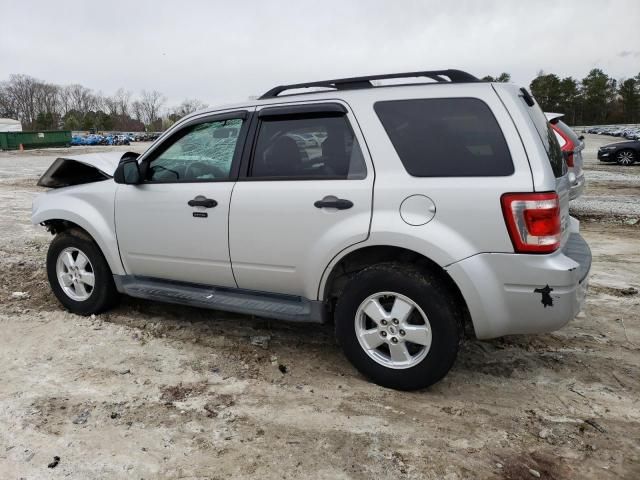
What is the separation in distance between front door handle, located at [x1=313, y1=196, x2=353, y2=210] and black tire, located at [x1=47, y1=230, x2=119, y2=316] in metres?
2.25

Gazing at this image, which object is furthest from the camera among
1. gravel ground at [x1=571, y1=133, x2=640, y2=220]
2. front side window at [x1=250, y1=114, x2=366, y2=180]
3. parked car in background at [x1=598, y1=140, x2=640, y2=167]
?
parked car in background at [x1=598, y1=140, x2=640, y2=167]

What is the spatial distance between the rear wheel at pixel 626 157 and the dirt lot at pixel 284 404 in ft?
64.5

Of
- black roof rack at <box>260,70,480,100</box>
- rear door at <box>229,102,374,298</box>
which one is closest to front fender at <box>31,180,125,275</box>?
rear door at <box>229,102,374,298</box>

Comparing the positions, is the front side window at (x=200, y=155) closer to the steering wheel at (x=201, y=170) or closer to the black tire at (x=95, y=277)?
→ the steering wheel at (x=201, y=170)

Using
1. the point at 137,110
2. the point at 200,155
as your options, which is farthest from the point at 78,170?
the point at 137,110

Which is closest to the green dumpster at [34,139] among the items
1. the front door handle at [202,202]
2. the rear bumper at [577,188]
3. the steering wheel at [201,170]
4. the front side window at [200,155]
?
the rear bumper at [577,188]

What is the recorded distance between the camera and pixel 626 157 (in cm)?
2178

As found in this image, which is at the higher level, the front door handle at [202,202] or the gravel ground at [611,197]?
the front door handle at [202,202]

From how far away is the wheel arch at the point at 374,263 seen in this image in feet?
11.0

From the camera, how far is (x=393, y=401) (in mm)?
3367

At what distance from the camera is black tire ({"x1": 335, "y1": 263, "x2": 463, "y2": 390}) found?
10.5ft

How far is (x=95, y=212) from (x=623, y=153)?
2268 cm

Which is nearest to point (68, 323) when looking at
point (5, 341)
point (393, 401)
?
point (5, 341)

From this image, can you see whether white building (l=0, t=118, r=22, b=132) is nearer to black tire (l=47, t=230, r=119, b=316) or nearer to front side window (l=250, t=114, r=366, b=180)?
black tire (l=47, t=230, r=119, b=316)
